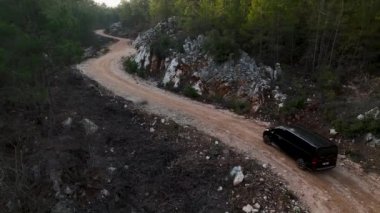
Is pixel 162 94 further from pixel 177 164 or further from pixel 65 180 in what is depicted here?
pixel 65 180

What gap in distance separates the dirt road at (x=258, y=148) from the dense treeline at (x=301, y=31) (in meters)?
6.86

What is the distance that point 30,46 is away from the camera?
72.6 ft

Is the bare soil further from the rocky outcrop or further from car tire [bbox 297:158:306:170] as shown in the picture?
the rocky outcrop

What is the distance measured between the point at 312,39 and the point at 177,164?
16.9m

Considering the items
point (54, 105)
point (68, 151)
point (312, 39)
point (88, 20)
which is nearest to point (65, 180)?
point (68, 151)

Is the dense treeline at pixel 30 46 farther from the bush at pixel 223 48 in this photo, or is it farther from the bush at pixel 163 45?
the bush at pixel 163 45

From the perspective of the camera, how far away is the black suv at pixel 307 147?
59.9 ft

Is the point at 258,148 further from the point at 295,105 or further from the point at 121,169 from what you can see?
the point at 121,169

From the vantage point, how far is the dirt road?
54.9ft

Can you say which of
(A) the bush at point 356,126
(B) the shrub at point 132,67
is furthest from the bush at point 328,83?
(B) the shrub at point 132,67

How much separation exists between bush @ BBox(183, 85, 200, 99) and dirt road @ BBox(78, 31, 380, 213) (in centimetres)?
78

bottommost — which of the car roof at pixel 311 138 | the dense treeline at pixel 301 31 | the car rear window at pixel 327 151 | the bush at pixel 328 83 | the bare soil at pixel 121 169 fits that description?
the bare soil at pixel 121 169

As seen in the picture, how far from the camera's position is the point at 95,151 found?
72.7 ft

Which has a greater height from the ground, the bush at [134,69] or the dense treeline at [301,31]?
the dense treeline at [301,31]
